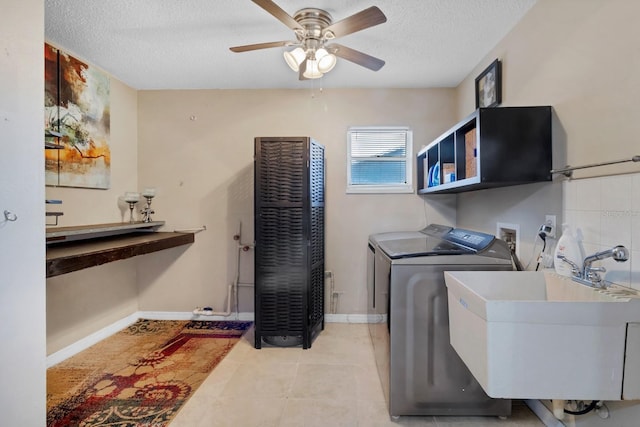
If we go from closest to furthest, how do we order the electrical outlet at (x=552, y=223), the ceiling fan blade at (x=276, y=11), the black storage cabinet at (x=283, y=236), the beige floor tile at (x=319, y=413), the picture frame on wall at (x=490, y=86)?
the ceiling fan blade at (x=276, y=11), the electrical outlet at (x=552, y=223), the beige floor tile at (x=319, y=413), the picture frame on wall at (x=490, y=86), the black storage cabinet at (x=283, y=236)

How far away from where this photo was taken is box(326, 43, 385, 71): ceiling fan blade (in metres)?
1.83

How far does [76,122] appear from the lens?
7.88ft

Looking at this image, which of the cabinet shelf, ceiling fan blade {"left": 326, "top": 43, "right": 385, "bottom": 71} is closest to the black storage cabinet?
ceiling fan blade {"left": 326, "top": 43, "right": 385, "bottom": 71}

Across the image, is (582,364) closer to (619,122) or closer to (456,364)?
(456,364)

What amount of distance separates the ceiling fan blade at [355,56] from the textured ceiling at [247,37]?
0.80 ft

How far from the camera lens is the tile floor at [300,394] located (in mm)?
1700

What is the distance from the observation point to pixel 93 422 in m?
1.69

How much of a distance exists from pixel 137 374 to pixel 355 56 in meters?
2.70

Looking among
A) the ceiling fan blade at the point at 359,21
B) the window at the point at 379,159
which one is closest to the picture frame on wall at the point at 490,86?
the window at the point at 379,159

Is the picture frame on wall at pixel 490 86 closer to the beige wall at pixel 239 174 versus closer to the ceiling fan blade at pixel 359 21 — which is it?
the beige wall at pixel 239 174

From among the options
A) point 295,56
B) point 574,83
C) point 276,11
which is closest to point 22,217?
point 276,11

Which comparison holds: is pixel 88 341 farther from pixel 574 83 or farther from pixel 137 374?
pixel 574 83

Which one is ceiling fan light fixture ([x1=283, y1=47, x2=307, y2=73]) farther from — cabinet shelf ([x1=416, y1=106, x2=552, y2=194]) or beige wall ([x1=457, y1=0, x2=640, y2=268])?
beige wall ([x1=457, y1=0, x2=640, y2=268])

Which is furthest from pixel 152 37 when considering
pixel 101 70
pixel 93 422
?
pixel 93 422
